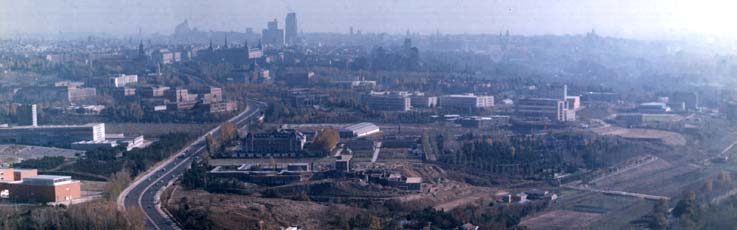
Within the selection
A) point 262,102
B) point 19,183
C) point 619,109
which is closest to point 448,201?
point 19,183

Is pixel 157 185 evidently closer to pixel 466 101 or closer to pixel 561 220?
pixel 561 220

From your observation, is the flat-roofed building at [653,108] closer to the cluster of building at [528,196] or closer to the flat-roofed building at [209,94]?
the cluster of building at [528,196]

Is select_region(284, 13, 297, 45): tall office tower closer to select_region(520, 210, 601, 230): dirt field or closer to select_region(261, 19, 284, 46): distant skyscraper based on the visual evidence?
select_region(261, 19, 284, 46): distant skyscraper

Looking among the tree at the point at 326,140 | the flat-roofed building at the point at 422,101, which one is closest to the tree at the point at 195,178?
the tree at the point at 326,140

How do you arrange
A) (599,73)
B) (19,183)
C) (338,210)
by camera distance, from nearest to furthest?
(338,210)
(19,183)
(599,73)

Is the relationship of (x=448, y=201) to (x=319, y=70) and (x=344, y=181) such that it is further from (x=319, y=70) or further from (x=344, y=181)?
(x=319, y=70)

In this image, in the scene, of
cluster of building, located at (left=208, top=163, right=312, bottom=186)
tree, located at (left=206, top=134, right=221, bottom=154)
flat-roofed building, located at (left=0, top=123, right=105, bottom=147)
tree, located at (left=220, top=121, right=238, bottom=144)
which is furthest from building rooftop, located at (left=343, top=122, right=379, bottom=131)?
flat-roofed building, located at (left=0, top=123, right=105, bottom=147)
